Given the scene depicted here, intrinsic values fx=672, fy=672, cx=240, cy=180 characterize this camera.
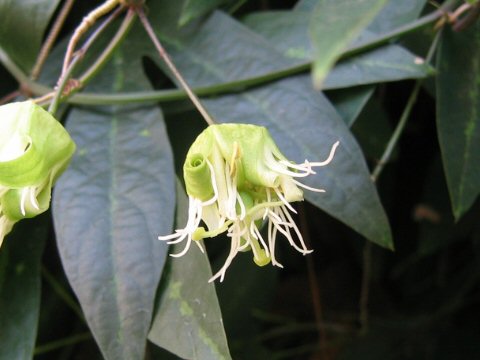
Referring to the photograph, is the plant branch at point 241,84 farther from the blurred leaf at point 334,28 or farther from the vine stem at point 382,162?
the blurred leaf at point 334,28

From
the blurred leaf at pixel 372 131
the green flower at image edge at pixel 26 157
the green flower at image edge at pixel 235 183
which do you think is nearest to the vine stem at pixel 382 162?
the blurred leaf at pixel 372 131

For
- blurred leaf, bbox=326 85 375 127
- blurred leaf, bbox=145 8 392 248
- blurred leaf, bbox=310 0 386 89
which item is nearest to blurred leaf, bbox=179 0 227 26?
blurred leaf, bbox=145 8 392 248

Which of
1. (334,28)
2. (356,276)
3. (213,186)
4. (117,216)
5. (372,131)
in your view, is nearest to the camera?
(334,28)

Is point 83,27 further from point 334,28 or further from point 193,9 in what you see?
point 334,28

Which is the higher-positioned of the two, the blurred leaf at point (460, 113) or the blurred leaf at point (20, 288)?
the blurred leaf at point (460, 113)

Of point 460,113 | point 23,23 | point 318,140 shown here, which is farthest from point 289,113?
point 23,23

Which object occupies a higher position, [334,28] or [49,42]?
[334,28]
